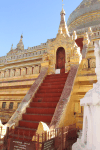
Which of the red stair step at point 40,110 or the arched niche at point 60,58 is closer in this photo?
the red stair step at point 40,110

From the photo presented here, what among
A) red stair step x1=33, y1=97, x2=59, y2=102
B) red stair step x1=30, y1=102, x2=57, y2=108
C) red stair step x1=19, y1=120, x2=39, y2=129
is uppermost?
red stair step x1=33, y1=97, x2=59, y2=102

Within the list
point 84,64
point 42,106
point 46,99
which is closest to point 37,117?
point 42,106

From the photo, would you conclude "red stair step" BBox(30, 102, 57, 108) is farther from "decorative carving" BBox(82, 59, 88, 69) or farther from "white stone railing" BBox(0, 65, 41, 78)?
"white stone railing" BBox(0, 65, 41, 78)

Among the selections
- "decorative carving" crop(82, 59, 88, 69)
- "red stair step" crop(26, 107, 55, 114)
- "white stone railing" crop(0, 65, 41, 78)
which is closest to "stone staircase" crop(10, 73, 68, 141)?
"red stair step" crop(26, 107, 55, 114)

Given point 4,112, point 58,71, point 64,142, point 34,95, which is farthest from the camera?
point 4,112

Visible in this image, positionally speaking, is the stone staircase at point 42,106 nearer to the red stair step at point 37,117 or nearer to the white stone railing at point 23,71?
the red stair step at point 37,117

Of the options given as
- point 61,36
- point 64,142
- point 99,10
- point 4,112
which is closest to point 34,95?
point 64,142

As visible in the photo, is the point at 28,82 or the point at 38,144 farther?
the point at 28,82

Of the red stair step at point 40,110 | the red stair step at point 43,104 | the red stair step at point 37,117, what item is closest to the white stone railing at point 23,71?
the red stair step at point 43,104

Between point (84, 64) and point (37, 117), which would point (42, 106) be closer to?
point (37, 117)

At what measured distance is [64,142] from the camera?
5.26 m

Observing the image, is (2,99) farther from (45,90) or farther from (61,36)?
(61,36)

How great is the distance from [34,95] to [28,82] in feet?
8.97

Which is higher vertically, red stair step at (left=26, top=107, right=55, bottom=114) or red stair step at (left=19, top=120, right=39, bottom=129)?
red stair step at (left=26, top=107, right=55, bottom=114)
